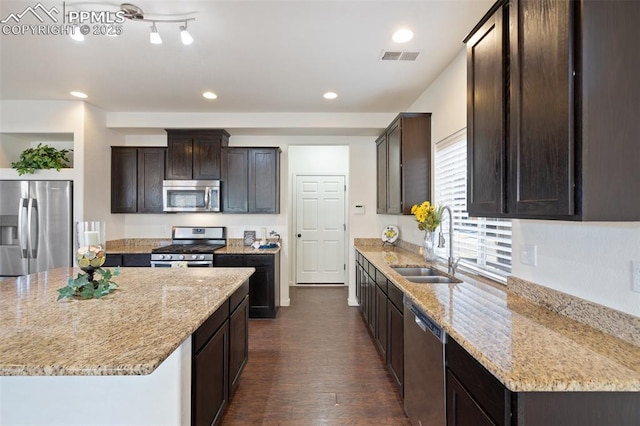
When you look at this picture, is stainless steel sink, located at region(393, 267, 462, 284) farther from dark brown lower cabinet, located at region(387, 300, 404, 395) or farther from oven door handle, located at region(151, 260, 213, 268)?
oven door handle, located at region(151, 260, 213, 268)

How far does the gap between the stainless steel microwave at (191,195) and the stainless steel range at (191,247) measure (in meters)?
0.43

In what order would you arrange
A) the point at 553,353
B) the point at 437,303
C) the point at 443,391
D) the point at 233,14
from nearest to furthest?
the point at 553,353, the point at 443,391, the point at 437,303, the point at 233,14

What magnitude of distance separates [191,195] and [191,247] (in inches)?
28.9

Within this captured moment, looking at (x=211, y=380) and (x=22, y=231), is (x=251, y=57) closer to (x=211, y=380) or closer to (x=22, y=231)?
(x=211, y=380)

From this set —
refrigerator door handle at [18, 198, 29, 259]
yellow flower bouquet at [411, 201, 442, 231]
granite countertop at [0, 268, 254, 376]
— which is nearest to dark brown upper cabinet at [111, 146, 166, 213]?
refrigerator door handle at [18, 198, 29, 259]

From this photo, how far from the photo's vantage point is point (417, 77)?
10.3 feet

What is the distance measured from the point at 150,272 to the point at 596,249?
2855 millimetres

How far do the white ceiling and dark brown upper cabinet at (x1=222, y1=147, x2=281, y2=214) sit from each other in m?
0.68

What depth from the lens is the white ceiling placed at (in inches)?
83.2

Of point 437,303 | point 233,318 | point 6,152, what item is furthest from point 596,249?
point 6,152

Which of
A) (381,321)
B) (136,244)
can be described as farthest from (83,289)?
(136,244)

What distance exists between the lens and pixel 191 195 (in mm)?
4414

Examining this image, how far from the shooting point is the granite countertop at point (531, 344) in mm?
951

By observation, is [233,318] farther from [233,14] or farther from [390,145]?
[390,145]
